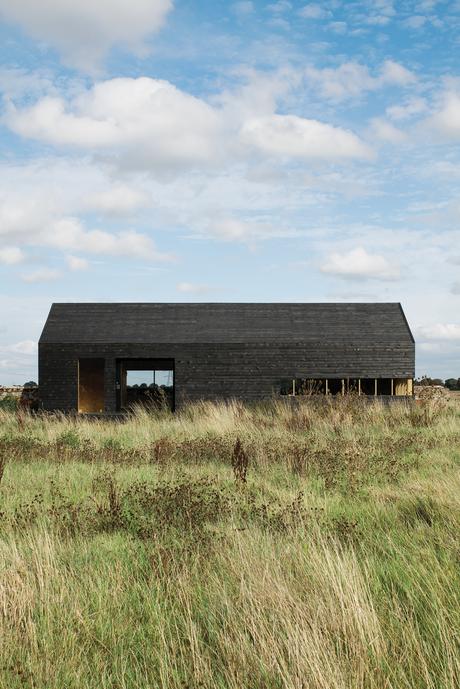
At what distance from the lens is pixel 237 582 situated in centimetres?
417

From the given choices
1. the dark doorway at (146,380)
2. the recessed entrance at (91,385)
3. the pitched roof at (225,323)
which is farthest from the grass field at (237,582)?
the recessed entrance at (91,385)

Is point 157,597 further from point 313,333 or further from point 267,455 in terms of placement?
point 313,333

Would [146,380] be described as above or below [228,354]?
below

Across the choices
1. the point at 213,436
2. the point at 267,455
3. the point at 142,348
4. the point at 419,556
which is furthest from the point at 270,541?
the point at 142,348

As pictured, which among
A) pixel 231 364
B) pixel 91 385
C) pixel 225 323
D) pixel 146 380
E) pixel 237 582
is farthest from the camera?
pixel 91 385

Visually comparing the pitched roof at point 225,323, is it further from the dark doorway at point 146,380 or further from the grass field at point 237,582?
the grass field at point 237,582

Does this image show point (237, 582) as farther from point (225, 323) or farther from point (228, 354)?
point (225, 323)

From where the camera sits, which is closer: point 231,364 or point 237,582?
point 237,582

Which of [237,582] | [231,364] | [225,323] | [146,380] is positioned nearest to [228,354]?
[231,364]

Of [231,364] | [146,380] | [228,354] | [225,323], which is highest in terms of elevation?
[225,323]

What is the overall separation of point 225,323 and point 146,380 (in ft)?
13.1

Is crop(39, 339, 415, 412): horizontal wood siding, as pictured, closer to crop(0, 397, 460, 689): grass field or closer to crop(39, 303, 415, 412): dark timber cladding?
crop(39, 303, 415, 412): dark timber cladding

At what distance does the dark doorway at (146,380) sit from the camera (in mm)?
25859

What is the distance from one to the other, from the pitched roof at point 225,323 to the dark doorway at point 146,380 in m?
1.48
